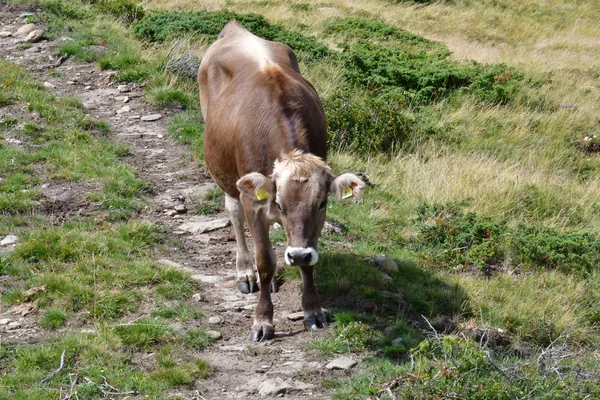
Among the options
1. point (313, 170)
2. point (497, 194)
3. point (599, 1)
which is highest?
point (313, 170)

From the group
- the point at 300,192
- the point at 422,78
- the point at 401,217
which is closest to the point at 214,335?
the point at 300,192

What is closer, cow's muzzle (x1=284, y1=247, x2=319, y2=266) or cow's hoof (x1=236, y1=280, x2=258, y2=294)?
cow's muzzle (x1=284, y1=247, x2=319, y2=266)

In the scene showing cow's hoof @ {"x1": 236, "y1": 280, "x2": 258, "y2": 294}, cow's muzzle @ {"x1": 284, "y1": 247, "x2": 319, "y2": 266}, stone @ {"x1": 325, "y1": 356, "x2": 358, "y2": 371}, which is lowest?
cow's hoof @ {"x1": 236, "y1": 280, "x2": 258, "y2": 294}

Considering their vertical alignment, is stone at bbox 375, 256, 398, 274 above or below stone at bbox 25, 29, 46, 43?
below

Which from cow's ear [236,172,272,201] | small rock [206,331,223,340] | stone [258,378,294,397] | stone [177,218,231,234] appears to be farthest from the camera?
stone [177,218,231,234]

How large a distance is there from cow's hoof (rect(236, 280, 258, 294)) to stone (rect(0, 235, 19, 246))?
2.48m

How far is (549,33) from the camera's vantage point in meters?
29.7

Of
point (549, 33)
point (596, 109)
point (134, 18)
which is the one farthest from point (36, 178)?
point (549, 33)

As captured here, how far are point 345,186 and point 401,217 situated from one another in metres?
3.96

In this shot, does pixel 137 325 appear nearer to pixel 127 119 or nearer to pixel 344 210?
pixel 344 210

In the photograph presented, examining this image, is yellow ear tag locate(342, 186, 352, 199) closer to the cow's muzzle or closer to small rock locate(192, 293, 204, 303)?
the cow's muzzle

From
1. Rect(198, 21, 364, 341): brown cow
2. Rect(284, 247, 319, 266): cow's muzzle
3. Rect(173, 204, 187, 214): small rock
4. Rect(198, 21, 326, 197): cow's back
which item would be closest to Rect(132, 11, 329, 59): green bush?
Rect(173, 204, 187, 214): small rock

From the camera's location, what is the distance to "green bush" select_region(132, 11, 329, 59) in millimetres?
17016

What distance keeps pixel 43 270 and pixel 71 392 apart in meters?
2.33
